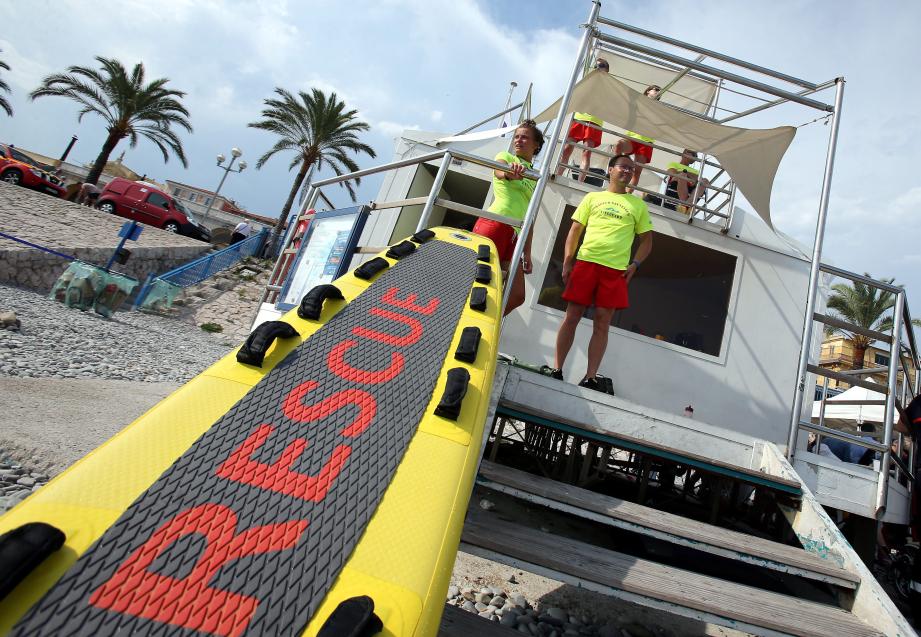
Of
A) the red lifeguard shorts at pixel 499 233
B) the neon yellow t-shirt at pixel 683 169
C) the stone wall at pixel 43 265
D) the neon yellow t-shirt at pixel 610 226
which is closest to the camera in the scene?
the neon yellow t-shirt at pixel 610 226

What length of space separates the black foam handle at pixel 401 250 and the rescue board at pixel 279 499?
0.77 meters

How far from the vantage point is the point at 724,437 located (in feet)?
9.48

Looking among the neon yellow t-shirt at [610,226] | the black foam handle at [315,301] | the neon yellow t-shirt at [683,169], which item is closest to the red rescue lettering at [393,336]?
the black foam handle at [315,301]

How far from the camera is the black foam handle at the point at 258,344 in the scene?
1510 millimetres

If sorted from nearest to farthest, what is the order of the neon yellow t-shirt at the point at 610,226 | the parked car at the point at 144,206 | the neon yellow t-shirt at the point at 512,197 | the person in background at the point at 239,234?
the neon yellow t-shirt at the point at 610,226
the neon yellow t-shirt at the point at 512,197
the parked car at the point at 144,206
the person in background at the point at 239,234

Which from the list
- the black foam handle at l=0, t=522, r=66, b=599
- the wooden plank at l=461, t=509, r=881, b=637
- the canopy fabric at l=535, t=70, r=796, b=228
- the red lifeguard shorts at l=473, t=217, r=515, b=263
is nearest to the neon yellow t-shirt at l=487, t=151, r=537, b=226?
the red lifeguard shorts at l=473, t=217, r=515, b=263

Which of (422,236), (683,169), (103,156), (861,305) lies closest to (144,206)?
(103,156)

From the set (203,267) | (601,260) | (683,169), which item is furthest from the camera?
(203,267)

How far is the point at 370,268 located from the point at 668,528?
73.9 inches

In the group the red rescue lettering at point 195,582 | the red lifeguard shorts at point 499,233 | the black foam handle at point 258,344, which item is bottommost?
the red rescue lettering at point 195,582

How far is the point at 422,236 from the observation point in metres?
2.84

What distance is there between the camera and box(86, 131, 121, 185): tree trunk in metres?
20.6

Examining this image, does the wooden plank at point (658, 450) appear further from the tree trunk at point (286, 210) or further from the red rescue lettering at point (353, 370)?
the tree trunk at point (286, 210)

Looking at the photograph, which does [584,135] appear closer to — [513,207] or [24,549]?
[513,207]
